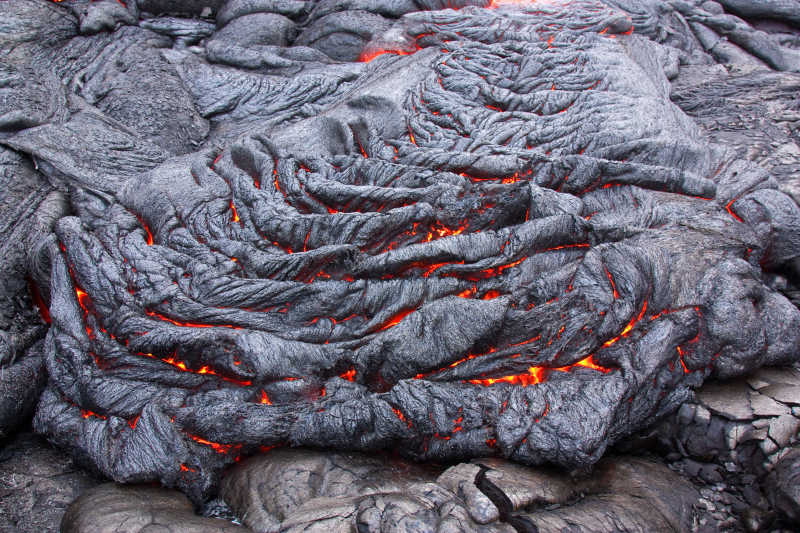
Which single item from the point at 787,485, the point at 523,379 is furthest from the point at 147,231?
the point at 787,485

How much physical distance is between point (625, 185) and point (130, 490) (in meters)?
4.11

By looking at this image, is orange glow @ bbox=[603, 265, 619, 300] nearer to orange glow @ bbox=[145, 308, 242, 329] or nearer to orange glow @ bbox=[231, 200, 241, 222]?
orange glow @ bbox=[145, 308, 242, 329]

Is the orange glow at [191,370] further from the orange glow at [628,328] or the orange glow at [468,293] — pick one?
the orange glow at [628,328]

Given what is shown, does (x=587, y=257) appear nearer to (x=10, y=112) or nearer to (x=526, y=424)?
(x=526, y=424)

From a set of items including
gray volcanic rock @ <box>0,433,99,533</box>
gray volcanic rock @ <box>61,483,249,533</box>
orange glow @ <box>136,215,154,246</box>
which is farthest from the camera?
orange glow @ <box>136,215,154,246</box>

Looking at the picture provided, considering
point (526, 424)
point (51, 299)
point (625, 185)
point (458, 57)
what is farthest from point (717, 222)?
point (51, 299)

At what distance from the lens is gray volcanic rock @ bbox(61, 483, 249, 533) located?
A: 2584 mm

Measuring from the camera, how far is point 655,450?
335 centimetres

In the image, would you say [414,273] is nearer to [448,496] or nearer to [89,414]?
[448,496]

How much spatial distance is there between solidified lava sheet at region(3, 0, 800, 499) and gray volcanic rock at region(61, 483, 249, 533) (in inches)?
4.5

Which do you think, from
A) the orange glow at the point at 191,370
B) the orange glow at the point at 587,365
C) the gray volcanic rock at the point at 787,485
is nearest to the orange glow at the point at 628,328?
the orange glow at the point at 587,365

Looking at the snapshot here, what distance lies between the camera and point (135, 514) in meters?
2.67

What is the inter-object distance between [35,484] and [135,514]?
1113mm

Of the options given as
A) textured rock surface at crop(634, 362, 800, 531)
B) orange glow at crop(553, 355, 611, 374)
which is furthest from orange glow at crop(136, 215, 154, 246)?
textured rock surface at crop(634, 362, 800, 531)
